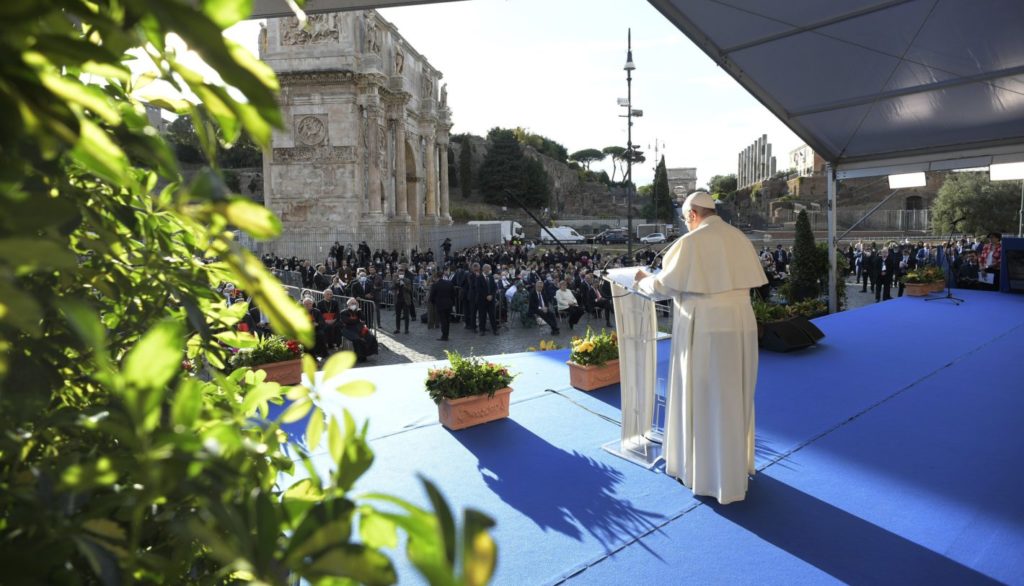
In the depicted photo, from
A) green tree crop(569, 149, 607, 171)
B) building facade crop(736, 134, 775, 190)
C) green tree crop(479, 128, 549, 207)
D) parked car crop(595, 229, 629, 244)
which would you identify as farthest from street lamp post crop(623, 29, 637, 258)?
green tree crop(569, 149, 607, 171)

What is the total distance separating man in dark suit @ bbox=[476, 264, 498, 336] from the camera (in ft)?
47.6

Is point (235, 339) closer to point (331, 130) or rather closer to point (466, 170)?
point (331, 130)

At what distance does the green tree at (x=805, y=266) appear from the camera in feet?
47.9

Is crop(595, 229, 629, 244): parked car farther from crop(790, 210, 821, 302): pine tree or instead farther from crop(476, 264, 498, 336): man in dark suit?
crop(476, 264, 498, 336): man in dark suit

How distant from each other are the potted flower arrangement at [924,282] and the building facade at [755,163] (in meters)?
76.3

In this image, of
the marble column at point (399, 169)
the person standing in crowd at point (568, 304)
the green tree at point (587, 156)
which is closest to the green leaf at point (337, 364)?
the person standing in crowd at point (568, 304)

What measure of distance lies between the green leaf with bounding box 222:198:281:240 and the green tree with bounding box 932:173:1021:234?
4729 cm

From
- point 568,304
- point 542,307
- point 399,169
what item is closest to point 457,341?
point 542,307

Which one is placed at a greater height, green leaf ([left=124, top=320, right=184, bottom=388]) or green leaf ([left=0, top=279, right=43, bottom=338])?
green leaf ([left=0, top=279, right=43, bottom=338])

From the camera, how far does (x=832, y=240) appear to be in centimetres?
1316

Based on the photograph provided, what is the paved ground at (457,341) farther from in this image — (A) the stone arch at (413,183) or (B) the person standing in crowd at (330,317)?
(A) the stone arch at (413,183)

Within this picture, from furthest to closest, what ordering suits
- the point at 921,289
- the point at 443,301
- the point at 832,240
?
the point at 921,289 < the point at 443,301 < the point at 832,240

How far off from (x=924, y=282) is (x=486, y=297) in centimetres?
1128

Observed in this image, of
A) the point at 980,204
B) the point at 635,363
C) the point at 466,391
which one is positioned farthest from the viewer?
the point at 980,204
